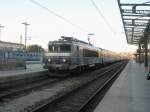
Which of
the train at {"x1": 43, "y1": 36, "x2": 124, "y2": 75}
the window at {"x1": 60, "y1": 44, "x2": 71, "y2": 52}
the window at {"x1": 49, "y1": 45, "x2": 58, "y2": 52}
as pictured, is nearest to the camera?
the train at {"x1": 43, "y1": 36, "x2": 124, "y2": 75}

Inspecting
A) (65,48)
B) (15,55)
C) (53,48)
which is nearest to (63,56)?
(65,48)

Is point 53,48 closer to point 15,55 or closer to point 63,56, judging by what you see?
point 63,56

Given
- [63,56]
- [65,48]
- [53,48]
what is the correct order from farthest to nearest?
[53,48] < [65,48] < [63,56]

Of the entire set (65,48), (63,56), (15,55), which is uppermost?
(65,48)

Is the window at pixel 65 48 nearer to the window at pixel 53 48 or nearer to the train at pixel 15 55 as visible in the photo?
the window at pixel 53 48

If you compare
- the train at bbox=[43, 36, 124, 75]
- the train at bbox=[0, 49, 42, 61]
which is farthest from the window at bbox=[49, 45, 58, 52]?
the train at bbox=[0, 49, 42, 61]

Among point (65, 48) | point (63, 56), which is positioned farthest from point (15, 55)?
point (63, 56)

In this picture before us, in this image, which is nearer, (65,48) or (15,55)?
(65,48)

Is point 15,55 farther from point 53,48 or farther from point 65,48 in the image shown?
point 65,48

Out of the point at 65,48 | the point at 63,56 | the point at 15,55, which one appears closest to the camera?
the point at 63,56

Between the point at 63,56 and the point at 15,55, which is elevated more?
the point at 15,55

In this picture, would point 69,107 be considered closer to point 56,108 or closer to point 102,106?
point 56,108

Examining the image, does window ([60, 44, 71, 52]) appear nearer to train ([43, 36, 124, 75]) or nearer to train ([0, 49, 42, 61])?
train ([43, 36, 124, 75])

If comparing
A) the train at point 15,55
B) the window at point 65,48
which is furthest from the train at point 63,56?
the train at point 15,55
